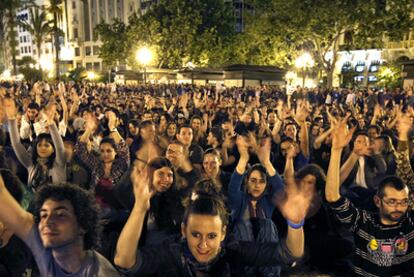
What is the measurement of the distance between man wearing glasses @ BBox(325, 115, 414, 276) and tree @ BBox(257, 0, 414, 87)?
2501 cm

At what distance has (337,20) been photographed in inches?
1033

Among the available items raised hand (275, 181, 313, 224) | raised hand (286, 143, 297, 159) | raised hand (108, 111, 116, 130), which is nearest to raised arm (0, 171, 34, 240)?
raised hand (275, 181, 313, 224)

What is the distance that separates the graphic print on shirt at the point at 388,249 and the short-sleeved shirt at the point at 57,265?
6.27 feet

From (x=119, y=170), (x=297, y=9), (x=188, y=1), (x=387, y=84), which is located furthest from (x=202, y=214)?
(x=188, y=1)

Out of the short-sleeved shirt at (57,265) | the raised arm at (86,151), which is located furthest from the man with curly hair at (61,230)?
the raised arm at (86,151)

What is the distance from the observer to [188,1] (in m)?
37.6

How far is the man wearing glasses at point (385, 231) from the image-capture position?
9.78 ft

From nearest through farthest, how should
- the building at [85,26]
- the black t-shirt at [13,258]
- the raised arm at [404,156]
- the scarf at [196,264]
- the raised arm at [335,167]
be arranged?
the scarf at [196,264] → the black t-shirt at [13,258] → the raised arm at [335,167] → the raised arm at [404,156] → the building at [85,26]

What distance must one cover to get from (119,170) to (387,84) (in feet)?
97.7

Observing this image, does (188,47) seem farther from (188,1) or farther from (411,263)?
(411,263)

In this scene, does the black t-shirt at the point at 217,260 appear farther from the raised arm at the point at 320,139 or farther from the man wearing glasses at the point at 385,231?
the raised arm at the point at 320,139

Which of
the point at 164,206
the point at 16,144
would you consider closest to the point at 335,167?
the point at 164,206

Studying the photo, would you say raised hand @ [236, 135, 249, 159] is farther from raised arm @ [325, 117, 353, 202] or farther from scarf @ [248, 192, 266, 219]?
raised arm @ [325, 117, 353, 202]

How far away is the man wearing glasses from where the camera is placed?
2.98 metres
